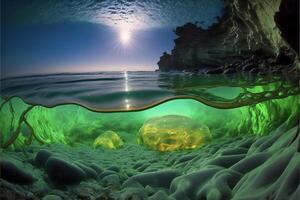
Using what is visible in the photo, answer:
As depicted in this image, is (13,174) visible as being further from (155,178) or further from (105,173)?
(155,178)

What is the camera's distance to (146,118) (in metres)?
2.20

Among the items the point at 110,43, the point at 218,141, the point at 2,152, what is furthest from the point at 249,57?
the point at 2,152

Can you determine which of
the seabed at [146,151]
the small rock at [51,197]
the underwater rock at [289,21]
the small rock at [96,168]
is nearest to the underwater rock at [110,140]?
the seabed at [146,151]

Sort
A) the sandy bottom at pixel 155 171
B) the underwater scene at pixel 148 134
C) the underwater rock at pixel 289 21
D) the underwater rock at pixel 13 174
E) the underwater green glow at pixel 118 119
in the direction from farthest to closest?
the underwater rock at pixel 13 174
the underwater green glow at pixel 118 119
the underwater scene at pixel 148 134
the sandy bottom at pixel 155 171
the underwater rock at pixel 289 21

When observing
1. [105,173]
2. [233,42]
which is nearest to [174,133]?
[105,173]

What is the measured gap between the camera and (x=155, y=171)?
2150 mm

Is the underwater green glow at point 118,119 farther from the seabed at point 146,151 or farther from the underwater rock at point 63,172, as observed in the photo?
the underwater rock at point 63,172

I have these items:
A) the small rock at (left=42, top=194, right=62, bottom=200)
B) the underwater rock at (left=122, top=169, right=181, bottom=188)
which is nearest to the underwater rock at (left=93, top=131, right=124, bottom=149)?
the underwater rock at (left=122, top=169, right=181, bottom=188)

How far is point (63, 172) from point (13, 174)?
347 mm

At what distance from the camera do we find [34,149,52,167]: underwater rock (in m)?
2.28

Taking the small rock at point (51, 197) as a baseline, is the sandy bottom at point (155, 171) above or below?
above

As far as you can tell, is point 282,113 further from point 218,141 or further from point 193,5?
point 193,5

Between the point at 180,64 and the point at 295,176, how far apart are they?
86cm

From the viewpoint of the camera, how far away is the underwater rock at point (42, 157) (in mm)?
2279
